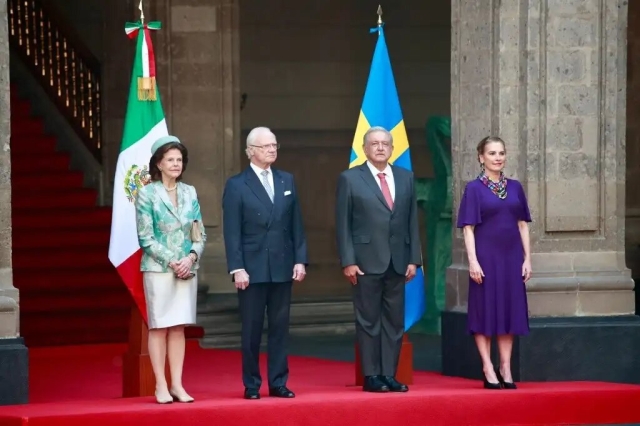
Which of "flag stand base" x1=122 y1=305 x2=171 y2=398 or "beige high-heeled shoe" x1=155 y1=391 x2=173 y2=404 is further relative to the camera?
"flag stand base" x1=122 y1=305 x2=171 y2=398

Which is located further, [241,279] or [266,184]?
[266,184]

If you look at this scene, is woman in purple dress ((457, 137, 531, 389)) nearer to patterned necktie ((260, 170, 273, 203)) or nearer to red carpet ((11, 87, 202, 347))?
patterned necktie ((260, 170, 273, 203))

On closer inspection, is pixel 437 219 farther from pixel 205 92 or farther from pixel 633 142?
pixel 205 92

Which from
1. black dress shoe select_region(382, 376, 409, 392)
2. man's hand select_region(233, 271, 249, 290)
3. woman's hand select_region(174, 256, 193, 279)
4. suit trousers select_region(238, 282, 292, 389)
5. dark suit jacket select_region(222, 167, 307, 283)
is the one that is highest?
dark suit jacket select_region(222, 167, 307, 283)

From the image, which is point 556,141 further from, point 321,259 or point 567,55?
point 321,259

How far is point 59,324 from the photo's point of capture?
1545cm

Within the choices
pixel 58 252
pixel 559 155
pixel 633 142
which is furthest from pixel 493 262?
pixel 58 252

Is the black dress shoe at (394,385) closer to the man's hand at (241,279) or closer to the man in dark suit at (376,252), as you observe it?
the man in dark suit at (376,252)

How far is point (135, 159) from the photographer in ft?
37.9

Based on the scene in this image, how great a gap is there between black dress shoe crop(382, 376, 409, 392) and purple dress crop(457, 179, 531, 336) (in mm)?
642

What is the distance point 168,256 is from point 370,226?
1448 millimetres

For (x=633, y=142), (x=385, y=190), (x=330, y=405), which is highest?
(x=633, y=142)

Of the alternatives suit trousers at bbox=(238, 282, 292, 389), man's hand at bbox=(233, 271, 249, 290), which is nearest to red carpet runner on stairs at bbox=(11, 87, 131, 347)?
suit trousers at bbox=(238, 282, 292, 389)

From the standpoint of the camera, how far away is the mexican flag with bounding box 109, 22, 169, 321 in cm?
1142
